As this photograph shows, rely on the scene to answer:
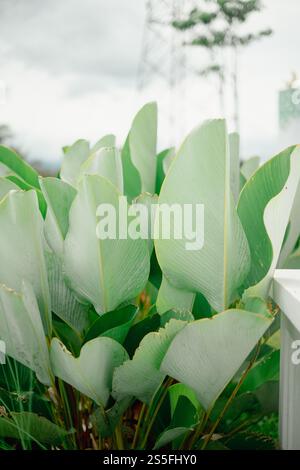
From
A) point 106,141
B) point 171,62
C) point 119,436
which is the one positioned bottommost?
point 119,436

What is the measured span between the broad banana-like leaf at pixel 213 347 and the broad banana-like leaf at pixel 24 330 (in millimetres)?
119

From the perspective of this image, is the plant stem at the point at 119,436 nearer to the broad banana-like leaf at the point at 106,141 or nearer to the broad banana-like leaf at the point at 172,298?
the broad banana-like leaf at the point at 172,298

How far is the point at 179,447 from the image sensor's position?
66 centimetres

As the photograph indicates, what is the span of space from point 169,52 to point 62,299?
5010mm

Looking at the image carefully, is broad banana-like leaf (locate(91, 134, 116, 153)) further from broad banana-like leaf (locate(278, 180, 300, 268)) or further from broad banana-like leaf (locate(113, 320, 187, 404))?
broad banana-like leaf (locate(113, 320, 187, 404))

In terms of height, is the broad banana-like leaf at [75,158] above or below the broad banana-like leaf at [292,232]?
above

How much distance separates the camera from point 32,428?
0.59 meters

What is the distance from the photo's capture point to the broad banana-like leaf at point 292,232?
69cm

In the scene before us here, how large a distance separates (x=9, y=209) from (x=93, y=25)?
7.12 m

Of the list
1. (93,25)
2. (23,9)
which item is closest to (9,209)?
(23,9)

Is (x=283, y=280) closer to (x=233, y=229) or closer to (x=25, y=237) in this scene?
(x=233, y=229)

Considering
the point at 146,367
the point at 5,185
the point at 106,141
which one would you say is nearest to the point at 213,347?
the point at 146,367

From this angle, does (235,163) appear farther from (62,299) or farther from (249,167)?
(62,299)

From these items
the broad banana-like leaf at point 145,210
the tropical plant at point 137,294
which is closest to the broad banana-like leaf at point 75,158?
the tropical plant at point 137,294
